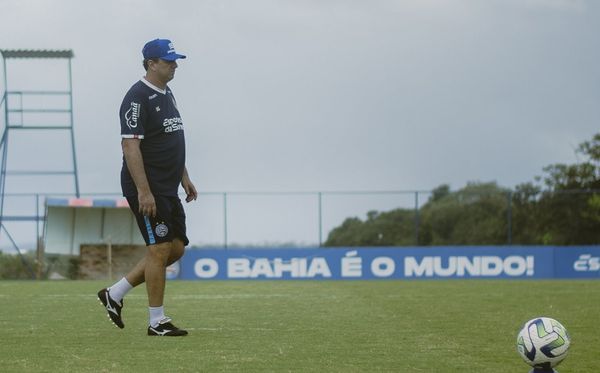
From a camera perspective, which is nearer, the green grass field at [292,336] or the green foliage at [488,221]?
the green grass field at [292,336]

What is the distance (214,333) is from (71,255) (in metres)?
19.5

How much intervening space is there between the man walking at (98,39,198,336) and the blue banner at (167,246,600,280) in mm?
18405

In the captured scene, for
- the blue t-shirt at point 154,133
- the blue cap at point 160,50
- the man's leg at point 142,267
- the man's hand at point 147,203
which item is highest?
the blue cap at point 160,50

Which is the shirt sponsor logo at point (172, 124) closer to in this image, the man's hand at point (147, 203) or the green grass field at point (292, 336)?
the man's hand at point (147, 203)

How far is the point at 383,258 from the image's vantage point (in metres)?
27.3

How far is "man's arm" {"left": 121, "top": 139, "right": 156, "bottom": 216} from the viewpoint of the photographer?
25.2 ft

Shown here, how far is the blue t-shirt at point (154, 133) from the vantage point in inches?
307

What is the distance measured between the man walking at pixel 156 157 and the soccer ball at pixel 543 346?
10.3 feet

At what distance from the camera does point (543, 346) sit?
5.41 meters

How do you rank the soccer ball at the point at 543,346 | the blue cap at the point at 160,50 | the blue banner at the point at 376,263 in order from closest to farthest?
the soccer ball at the point at 543,346 < the blue cap at the point at 160,50 < the blue banner at the point at 376,263

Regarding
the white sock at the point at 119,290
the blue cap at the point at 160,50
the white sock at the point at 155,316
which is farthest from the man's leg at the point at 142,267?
the blue cap at the point at 160,50

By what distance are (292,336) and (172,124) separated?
6.00 feet

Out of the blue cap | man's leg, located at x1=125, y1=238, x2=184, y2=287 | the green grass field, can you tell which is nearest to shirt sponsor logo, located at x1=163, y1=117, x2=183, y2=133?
the blue cap

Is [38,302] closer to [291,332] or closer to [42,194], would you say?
[291,332]
